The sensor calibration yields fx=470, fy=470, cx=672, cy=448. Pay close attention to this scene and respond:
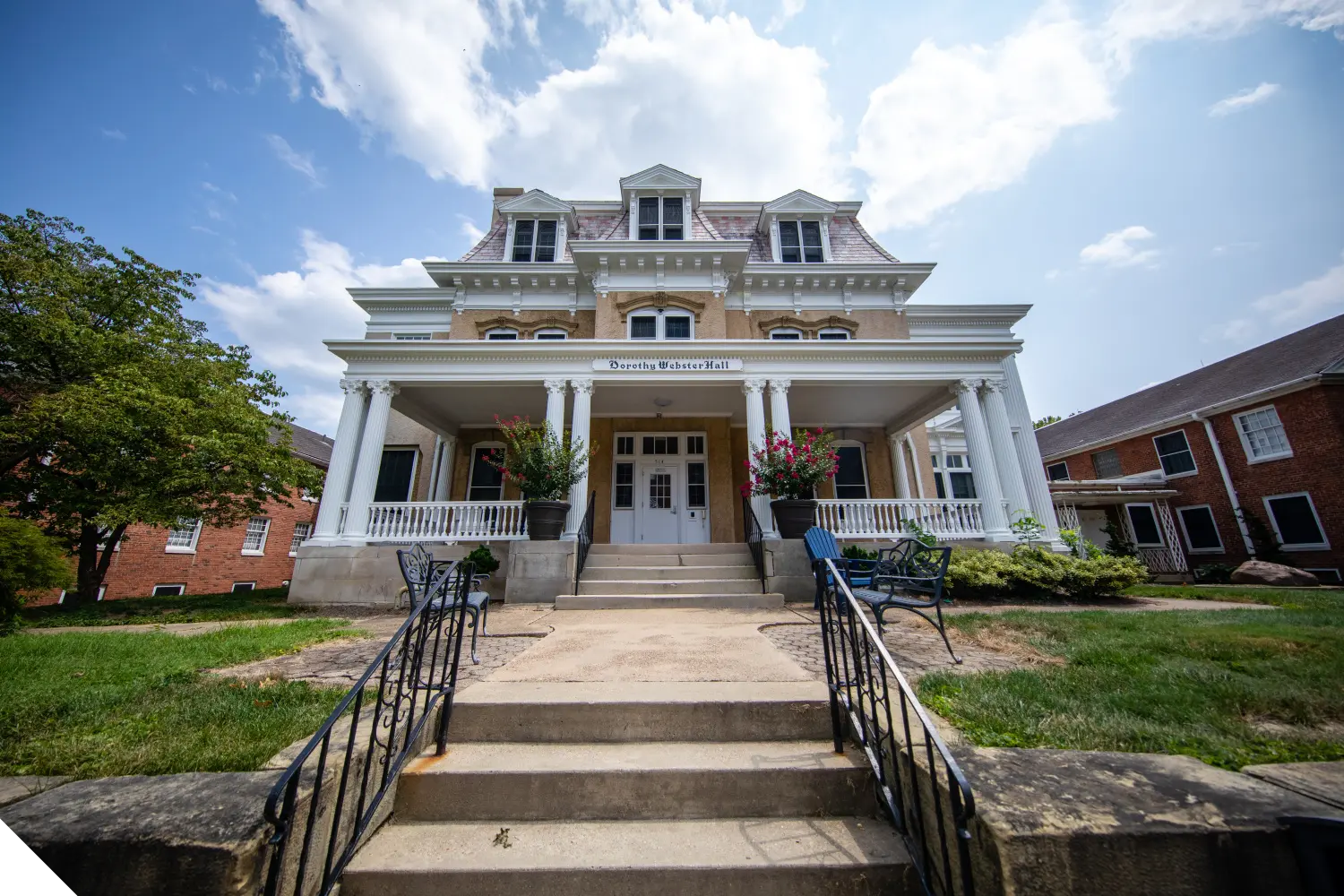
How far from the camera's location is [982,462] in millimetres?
9875

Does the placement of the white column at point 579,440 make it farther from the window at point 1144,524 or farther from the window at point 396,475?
the window at point 1144,524

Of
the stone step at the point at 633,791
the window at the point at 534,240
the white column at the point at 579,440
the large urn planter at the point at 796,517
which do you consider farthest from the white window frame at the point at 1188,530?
the window at the point at 534,240

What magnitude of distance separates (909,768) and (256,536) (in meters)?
23.7

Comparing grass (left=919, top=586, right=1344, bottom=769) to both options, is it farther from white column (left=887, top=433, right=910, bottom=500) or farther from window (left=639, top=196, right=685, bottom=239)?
window (left=639, top=196, right=685, bottom=239)

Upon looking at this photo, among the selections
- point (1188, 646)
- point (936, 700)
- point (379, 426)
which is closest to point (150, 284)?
point (379, 426)

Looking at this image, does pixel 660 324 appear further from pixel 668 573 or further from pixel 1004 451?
pixel 1004 451

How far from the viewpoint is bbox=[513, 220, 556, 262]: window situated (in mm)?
14570

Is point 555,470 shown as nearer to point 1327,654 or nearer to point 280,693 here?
point 280,693

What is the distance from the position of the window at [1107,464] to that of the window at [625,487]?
1999cm

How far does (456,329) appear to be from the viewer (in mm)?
13672

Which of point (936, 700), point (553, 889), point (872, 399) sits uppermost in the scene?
point (872, 399)

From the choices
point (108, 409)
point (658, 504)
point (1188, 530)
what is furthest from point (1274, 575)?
point (108, 409)

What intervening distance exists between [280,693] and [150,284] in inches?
569

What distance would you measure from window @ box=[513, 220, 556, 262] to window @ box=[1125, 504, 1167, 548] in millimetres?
22544
